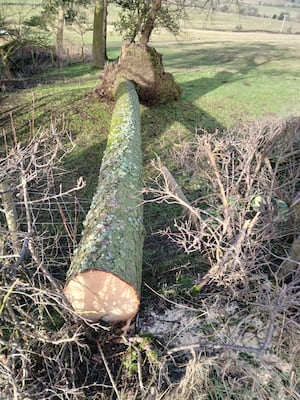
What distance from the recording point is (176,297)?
3.99 metres

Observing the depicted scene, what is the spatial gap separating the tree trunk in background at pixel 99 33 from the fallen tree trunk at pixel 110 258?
10916 mm

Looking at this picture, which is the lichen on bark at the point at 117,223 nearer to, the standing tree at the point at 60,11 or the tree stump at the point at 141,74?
the tree stump at the point at 141,74

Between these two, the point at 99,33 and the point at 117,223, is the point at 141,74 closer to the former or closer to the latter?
the point at 99,33

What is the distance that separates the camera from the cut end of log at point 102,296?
3.17m

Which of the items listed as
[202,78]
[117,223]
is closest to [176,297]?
[117,223]

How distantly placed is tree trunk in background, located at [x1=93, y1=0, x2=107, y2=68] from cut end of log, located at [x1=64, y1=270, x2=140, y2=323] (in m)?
12.9

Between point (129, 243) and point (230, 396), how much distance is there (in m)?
1.66

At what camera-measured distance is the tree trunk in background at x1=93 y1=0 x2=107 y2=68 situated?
13695 mm

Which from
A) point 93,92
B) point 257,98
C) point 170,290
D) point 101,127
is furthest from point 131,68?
point 170,290

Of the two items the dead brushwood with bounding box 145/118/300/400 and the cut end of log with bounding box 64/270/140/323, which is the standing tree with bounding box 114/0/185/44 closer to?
the dead brushwood with bounding box 145/118/300/400

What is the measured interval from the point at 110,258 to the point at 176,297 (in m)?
1.10

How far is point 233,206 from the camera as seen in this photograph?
3.93 meters

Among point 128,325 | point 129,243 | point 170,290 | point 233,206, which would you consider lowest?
point 170,290

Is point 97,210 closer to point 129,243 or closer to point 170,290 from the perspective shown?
point 129,243
